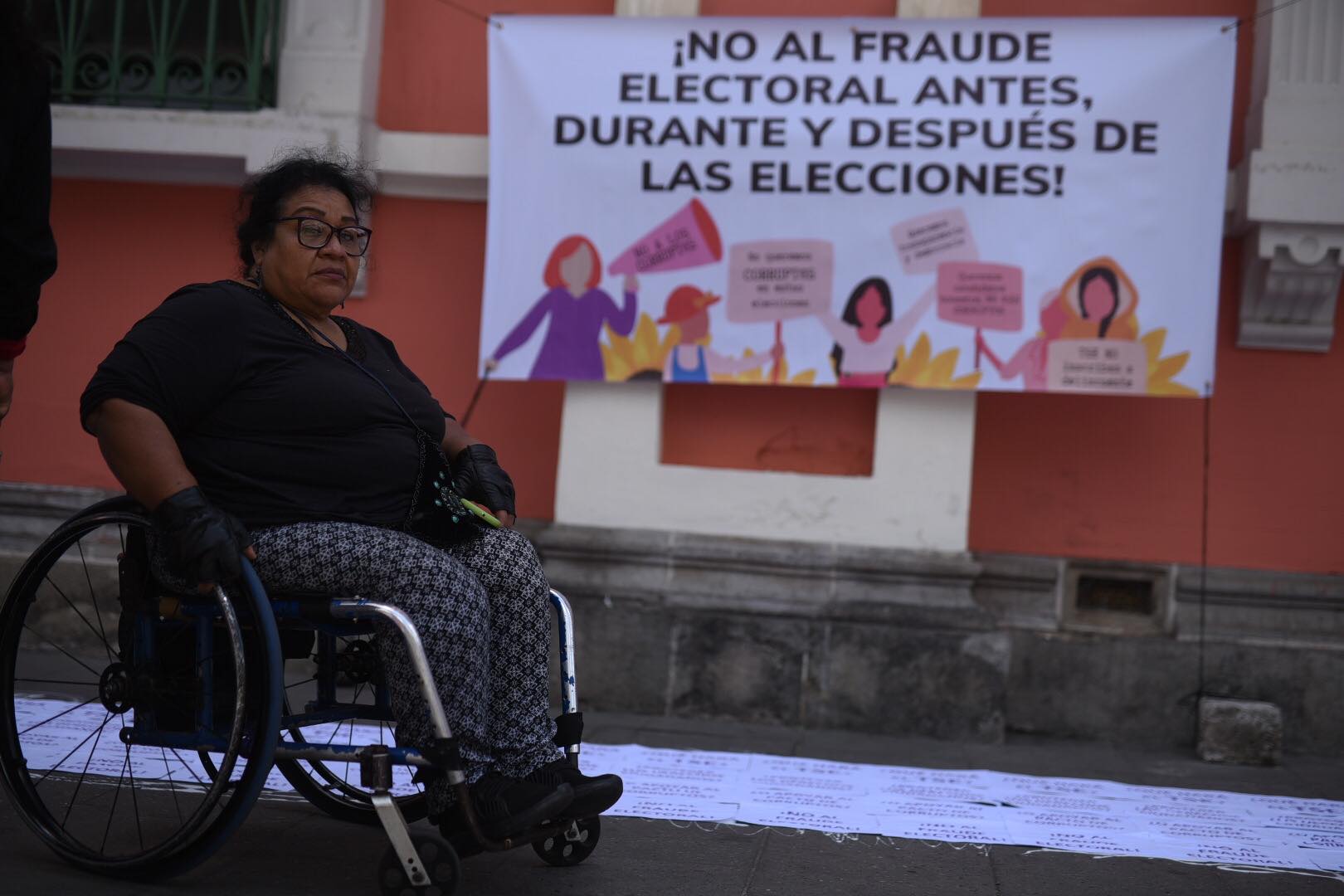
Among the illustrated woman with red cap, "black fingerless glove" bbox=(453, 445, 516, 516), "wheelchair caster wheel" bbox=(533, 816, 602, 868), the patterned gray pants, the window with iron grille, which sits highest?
the window with iron grille

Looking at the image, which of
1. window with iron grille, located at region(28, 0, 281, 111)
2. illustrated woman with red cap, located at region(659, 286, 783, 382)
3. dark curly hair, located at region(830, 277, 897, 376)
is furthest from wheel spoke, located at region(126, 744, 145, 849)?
window with iron grille, located at region(28, 0, 281, 111)

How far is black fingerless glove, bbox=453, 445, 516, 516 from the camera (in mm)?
3225

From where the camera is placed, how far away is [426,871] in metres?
2.56

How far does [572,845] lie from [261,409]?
1200 millimetres

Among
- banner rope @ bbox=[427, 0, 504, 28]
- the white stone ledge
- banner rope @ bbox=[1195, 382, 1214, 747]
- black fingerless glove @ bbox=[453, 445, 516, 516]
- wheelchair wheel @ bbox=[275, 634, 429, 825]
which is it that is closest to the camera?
wheelchair wheel @ bbox=[275, 634, 429, 825]

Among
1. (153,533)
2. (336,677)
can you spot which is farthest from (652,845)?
(153,533)

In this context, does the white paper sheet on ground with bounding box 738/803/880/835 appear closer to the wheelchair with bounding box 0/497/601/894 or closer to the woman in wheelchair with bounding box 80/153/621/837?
the wheelchair with bounding box 0/497/601/894

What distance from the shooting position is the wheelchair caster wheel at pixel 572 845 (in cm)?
301

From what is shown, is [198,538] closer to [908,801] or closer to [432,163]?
[908,801]

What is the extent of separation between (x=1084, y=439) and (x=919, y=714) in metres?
1.35

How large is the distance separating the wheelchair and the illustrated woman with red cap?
2.15m

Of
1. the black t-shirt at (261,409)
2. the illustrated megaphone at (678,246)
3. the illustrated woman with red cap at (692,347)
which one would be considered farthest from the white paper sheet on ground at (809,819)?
the illustrated megaphone at (678,246)

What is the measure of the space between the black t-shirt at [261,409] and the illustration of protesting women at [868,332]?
2.40 metres

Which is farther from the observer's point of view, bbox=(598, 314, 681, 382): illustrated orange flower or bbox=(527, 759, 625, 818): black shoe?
bbox=(598, 314, 681, 382): illustrated orange flower
